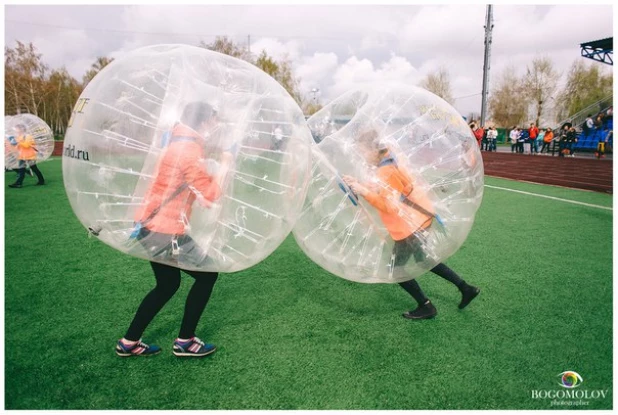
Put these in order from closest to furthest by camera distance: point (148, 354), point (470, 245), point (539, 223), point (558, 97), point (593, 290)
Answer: point (148, 354)
point (593, 290)
point (470, 245)
point (539, 223)
point (558, 97)

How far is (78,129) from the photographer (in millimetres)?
2375

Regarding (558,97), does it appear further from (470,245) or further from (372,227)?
(372,227)

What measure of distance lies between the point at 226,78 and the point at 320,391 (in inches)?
76.4

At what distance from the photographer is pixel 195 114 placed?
221cm

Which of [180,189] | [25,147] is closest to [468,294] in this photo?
[180,189]

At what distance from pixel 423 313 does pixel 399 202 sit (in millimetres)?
1081

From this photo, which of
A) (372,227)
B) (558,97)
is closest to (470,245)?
(372,227)

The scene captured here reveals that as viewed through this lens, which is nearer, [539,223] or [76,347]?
[76,347]

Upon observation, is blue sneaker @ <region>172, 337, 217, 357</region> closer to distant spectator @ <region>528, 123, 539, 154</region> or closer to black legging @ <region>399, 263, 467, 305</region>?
black legging @ <region>399, 263, 467, 305</region>

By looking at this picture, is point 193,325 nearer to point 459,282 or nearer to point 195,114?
point 195,114

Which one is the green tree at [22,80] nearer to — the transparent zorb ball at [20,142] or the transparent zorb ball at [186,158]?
the transparent zorb ball at [20,142]

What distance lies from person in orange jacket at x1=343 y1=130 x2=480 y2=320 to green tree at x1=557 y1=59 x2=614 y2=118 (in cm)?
4698

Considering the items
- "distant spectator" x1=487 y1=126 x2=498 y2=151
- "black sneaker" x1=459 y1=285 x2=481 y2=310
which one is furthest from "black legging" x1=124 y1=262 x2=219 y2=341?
"distant spectator" x1=487 y1=126 x2=498 y2=151

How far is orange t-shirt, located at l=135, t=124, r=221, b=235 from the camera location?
221cm
